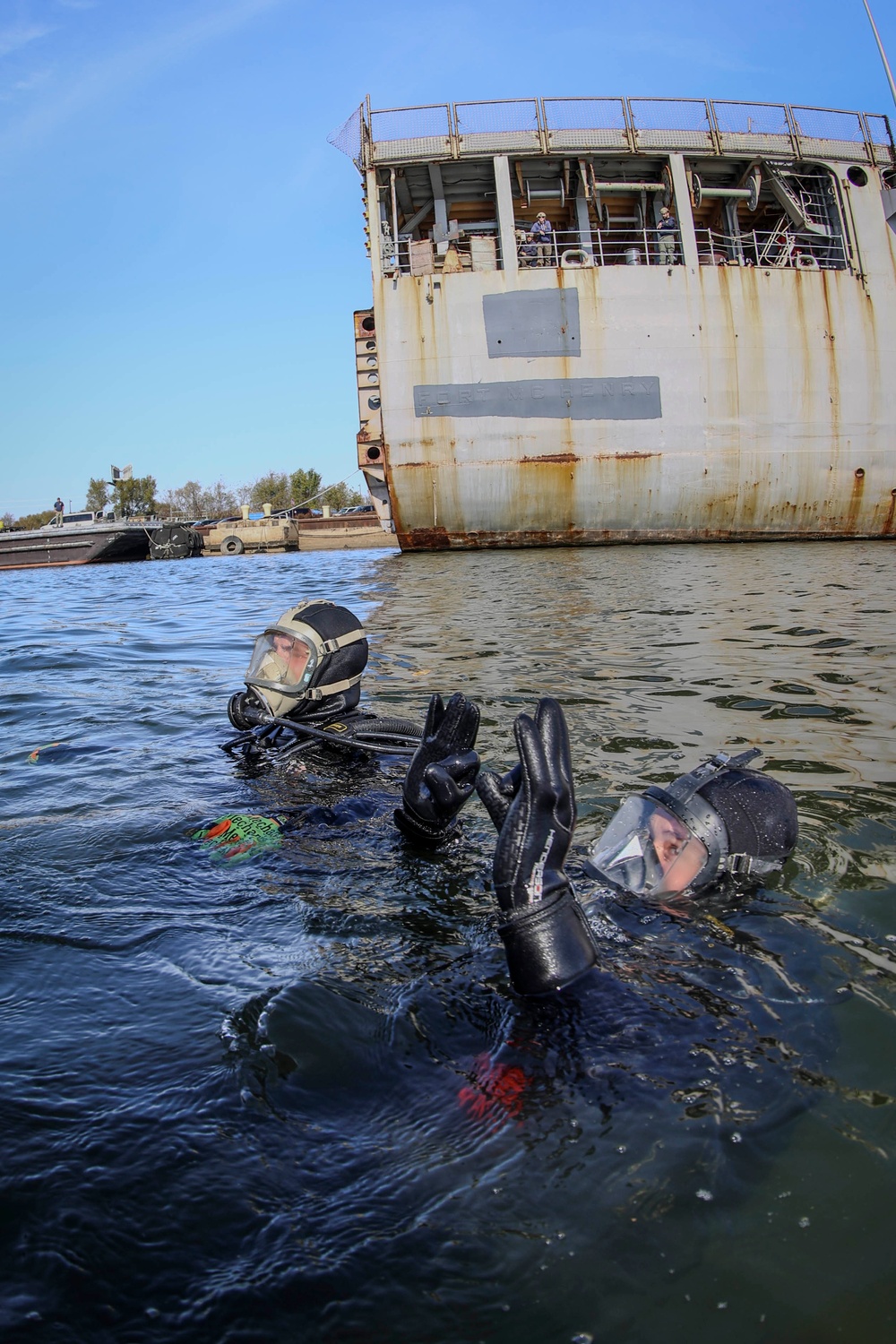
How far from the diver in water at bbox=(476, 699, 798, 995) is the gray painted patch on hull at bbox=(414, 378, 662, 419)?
15043 mm

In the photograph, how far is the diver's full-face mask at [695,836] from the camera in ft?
8.33

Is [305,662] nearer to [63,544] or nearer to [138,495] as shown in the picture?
[63,544]

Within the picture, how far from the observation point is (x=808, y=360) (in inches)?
682

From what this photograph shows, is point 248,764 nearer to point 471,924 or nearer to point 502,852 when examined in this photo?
point 471,924

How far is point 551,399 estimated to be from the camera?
55.2ft

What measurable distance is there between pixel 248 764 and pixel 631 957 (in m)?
2.43

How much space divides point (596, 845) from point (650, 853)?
24cm

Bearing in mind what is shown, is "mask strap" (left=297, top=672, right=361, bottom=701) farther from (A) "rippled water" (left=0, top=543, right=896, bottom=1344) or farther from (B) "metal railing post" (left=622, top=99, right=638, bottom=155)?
(B) "metal railing post" (left=622, top=99, right=638, bottom=155)

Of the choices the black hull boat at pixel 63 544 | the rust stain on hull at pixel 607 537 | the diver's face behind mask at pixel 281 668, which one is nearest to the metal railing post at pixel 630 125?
the rust stain on hull at pixel 607 537

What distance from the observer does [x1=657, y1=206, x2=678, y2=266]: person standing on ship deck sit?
687 inches

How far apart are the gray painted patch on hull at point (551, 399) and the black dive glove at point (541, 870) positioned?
611 inches

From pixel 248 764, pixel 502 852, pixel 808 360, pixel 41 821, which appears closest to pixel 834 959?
pixel 502 852

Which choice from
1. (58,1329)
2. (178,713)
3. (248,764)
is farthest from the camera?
(178,713)

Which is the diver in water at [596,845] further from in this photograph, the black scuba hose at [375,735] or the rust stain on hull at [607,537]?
the rust stain on hull at [607,537]
